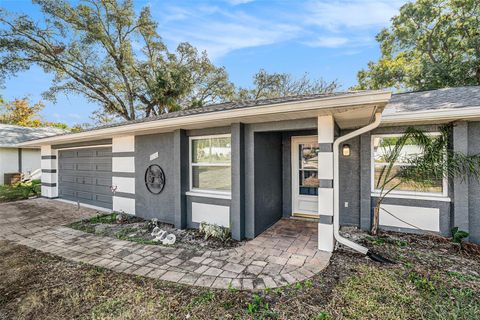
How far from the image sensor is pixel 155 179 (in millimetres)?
5781

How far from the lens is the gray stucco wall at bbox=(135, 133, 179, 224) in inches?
217

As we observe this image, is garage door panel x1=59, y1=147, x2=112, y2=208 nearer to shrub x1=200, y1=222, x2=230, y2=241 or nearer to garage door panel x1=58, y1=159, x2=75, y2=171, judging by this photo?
garage door panel x1=58, y1=159, x2=75, y2=171

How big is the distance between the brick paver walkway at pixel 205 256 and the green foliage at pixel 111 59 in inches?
468

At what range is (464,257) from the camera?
3.65 metres

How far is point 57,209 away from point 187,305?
738 centimetres

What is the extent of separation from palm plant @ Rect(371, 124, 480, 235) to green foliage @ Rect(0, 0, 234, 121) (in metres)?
13.8

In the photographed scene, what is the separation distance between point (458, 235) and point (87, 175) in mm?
10355

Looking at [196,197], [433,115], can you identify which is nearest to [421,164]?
[433,115]

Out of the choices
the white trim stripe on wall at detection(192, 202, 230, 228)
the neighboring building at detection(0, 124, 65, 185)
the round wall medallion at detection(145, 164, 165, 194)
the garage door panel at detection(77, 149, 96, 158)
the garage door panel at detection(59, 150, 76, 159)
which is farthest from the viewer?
the neighboring building at detection(0, 124, 65, 185)

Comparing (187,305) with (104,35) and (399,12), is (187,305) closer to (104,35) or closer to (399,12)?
(104,35)

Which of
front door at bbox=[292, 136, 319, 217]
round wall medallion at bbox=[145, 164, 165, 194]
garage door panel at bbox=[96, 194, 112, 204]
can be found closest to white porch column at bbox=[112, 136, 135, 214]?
garage door panel at bbox=[96, 194, 112, 204]

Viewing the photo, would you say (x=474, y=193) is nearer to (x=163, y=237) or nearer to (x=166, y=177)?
(x=163, y=237)

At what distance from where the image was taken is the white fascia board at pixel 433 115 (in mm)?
3736

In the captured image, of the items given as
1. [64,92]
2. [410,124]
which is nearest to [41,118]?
[64,92]
